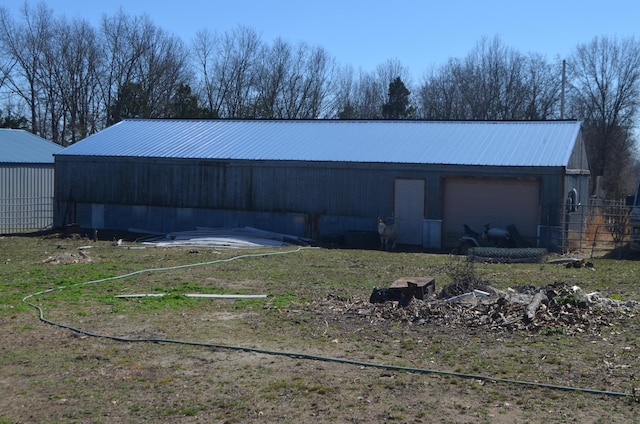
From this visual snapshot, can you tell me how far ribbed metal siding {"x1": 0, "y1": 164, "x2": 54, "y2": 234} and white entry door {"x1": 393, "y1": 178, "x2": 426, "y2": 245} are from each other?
15315mm

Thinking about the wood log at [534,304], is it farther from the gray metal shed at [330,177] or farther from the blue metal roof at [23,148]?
the blue metal roof at [23,148]

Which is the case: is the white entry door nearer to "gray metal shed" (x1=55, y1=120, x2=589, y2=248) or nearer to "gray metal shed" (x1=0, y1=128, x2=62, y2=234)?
"gray metal shed" (x1=55, y1=120, x2=589, y2=248)

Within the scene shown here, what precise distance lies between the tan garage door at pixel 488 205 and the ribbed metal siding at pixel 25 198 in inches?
671

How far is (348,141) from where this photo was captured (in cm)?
2878

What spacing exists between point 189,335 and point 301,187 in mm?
16350

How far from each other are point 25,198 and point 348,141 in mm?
13459

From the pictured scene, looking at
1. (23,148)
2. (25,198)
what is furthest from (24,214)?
(23,148)

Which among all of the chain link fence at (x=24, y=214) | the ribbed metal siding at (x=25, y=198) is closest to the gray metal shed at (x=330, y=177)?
the chain link fence at (x=24, y=214)

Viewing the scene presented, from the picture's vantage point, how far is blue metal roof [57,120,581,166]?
2575cm

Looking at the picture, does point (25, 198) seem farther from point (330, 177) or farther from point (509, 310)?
point (509, 310)

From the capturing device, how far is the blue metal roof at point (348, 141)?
2575 cm

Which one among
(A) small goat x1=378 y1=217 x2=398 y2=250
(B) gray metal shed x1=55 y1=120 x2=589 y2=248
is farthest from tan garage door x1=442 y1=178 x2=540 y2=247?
(A) small goat x1=378 y1=217 x2=398 y2=250

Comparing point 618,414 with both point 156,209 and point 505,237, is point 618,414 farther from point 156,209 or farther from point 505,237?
point 156,209

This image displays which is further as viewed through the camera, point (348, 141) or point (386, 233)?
point (348, 141)
